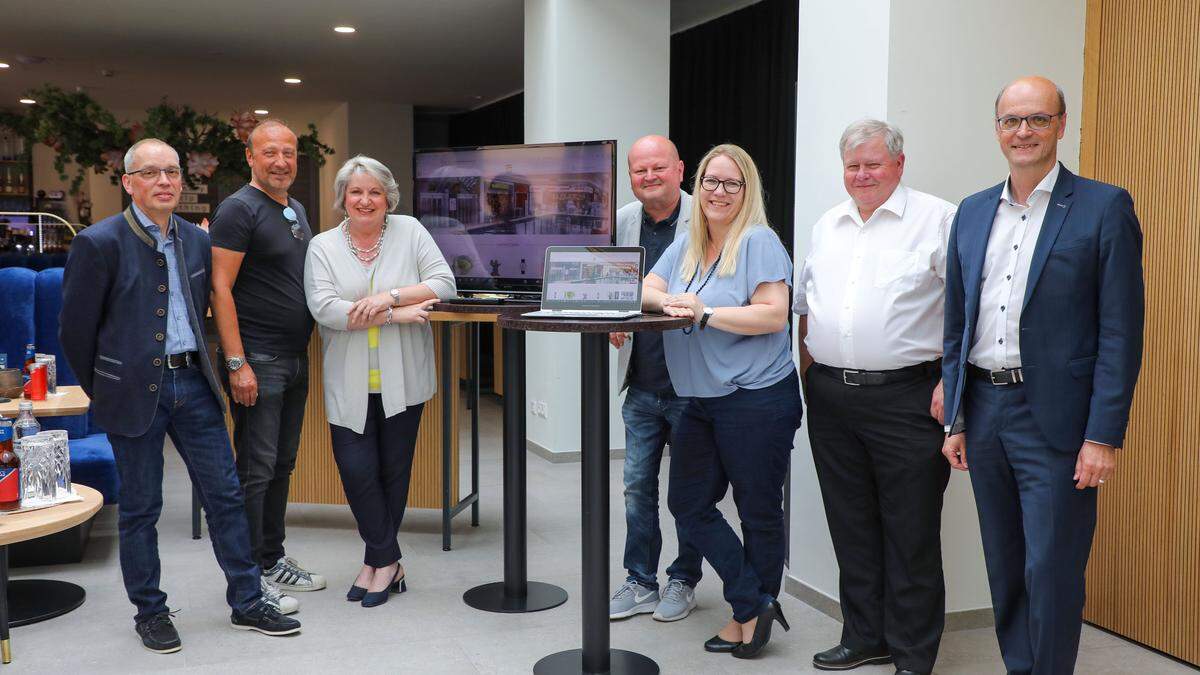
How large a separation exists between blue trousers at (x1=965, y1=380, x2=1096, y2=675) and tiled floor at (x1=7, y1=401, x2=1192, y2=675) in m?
0.58

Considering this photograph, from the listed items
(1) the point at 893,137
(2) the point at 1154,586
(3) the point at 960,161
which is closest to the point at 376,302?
(1) the point at 893,137

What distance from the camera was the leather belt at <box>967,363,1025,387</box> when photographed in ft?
7.86

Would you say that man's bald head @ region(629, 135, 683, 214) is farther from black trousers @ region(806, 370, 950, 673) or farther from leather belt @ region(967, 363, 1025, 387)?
leather belt @ region(967, 363, 1025, 387)

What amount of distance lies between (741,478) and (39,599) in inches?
99.4

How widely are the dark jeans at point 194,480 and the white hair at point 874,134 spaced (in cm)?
209

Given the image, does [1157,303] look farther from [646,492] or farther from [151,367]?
[151,367]

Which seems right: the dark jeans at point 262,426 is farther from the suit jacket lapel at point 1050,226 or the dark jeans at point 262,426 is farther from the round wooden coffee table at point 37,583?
the suit jacket lapel at point 1050,226

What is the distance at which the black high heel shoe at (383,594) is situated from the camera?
11.6 ft

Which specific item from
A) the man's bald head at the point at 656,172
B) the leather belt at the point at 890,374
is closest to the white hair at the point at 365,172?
the man's bald head at the point at 656,172

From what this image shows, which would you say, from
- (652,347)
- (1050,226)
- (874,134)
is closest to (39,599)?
(652,347)

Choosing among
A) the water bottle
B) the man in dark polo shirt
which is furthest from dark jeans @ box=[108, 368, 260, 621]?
the man in dark polo shirt

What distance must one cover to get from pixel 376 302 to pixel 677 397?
1.04 m

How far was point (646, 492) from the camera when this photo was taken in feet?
11.4

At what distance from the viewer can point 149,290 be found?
3.00 meters
